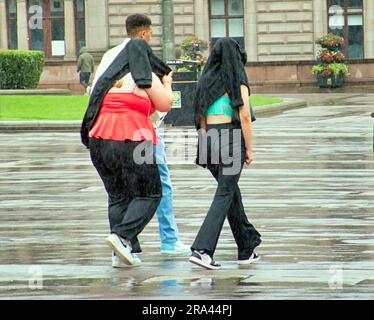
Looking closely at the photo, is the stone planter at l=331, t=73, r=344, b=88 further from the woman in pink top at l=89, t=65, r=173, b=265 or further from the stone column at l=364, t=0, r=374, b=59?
the woman in pink top at l=89, t=65, r=173, b=265

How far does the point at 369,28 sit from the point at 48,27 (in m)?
12.3

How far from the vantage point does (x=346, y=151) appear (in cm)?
2341

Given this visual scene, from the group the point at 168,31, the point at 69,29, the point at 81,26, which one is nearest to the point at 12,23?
the point at 69,29

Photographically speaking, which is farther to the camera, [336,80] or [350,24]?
[350,24]

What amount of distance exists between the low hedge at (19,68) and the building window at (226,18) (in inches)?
511

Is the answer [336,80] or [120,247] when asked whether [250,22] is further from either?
Answer: [120,247]

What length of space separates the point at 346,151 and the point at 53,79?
31.9 m

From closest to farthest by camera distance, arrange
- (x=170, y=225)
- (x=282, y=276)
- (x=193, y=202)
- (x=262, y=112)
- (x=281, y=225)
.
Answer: (x=282, y=276), (x=170, y=225), (x=281, y=225), (x=193, y=202), (x=262, y=112)

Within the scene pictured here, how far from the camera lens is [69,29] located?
5512 cm

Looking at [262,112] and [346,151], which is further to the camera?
[262,112]

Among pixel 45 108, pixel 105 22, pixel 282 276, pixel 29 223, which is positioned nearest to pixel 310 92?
pixel 105 22

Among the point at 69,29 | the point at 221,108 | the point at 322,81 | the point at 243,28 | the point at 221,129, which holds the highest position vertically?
the point at 69,29

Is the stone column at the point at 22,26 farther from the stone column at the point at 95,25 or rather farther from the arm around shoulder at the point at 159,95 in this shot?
the arm around shoulder at the point at 159,95
